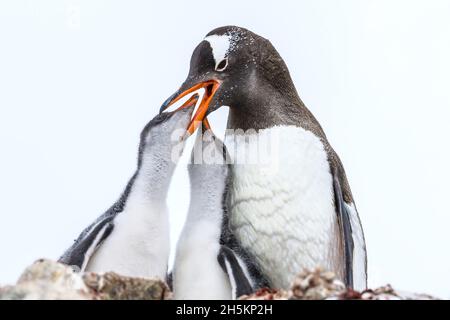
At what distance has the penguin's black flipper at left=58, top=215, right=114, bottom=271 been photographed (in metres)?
2.97

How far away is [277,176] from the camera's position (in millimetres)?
3484

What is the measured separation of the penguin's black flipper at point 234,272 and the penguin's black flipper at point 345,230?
60cm

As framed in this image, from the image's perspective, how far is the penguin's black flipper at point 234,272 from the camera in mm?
2900

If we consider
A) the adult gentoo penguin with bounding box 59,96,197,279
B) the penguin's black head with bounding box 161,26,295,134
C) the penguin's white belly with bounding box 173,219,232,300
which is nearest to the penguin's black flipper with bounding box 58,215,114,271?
the adult gentoo penguin with bounding box 59,96,197,279

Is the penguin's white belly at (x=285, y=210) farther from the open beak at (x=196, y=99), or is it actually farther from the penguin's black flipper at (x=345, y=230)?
the open beak at (x=196, y=99)

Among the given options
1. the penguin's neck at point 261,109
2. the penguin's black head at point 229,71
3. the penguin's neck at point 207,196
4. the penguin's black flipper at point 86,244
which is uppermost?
the penguin's black head at point 229,71

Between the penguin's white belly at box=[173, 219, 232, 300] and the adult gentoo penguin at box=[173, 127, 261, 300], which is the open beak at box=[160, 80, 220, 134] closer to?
the adult gentoo penguin at box=[173, 127, 261, 300]

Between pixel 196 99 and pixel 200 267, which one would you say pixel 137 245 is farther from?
pixel 196 99

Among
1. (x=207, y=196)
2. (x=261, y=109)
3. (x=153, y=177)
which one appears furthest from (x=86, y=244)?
(x=261, y=109)

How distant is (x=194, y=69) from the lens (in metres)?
3.64

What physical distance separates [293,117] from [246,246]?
24.5 inches

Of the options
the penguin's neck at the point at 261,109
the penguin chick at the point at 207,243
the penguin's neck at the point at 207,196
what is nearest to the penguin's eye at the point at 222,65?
the penguin's neck at the point at 261,109
